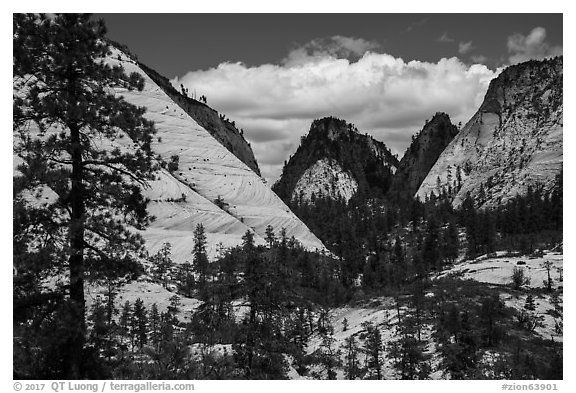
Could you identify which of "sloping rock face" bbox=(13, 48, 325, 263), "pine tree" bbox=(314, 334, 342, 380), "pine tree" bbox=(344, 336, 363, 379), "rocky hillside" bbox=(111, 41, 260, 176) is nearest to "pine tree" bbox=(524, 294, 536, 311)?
"pine tree" bbox=(344, 336, 363, 379)

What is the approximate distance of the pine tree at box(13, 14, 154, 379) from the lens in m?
11.9

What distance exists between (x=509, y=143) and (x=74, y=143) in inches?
5697

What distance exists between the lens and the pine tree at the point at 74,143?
468 inches

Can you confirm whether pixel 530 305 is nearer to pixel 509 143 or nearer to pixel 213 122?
pixel 509 143

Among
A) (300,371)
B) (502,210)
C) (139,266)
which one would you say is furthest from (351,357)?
(502,210)

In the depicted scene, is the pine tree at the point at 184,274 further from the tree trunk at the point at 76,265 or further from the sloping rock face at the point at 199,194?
the tree trunk at the point at 76,265

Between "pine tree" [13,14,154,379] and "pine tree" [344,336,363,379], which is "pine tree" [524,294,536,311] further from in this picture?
"pine tree" [13,14,154,379]

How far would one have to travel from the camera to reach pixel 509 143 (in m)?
140

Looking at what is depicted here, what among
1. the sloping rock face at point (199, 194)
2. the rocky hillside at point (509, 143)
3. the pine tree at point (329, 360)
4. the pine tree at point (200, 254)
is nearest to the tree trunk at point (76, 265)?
the pine tree at point (329, 360)

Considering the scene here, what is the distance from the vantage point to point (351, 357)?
36062 millimetres

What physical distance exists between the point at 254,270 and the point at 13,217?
8351 mm

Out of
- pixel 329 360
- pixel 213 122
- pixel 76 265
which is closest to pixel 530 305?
pixel 329 360
